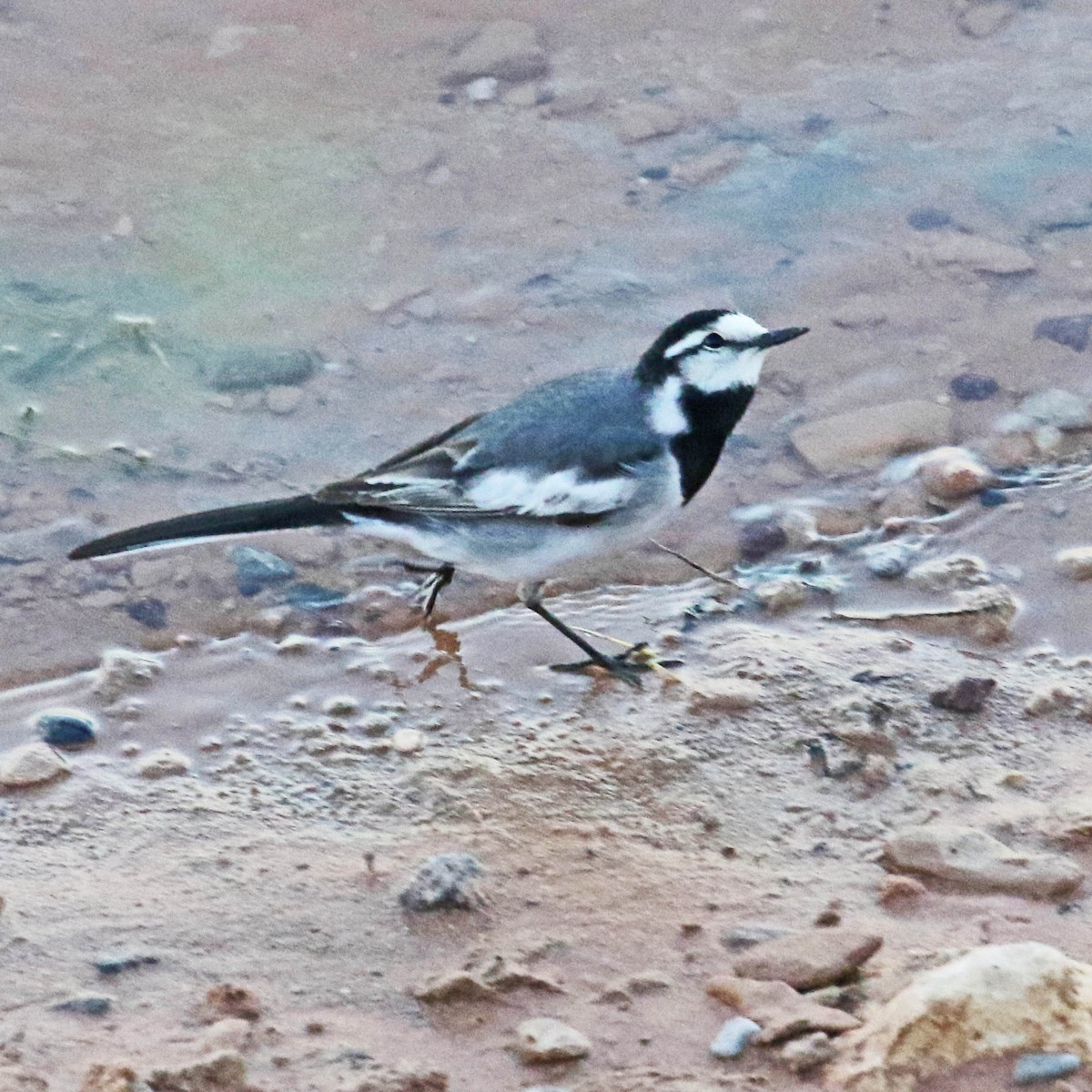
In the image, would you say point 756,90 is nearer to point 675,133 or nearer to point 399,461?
point 675,133

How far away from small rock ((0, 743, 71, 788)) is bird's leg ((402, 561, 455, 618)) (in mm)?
1372

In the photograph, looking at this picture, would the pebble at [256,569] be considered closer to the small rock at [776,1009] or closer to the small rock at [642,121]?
the small rock at [776,1009]

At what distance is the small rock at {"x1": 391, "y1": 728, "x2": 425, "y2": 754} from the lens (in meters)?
4.50

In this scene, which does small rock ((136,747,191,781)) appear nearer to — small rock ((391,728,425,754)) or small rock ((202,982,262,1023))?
small rock ((391,728,425,754))

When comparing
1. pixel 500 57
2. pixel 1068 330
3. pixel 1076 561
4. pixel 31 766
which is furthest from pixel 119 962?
pixel 500 57

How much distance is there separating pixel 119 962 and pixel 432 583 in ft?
7.37

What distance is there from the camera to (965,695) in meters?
4.48

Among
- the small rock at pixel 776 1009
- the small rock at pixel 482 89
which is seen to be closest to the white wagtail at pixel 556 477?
the small rock at pixel 776 1009

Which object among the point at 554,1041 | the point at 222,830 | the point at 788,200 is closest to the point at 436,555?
the point at 222,830

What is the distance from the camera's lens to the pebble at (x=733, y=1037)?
9.73ft

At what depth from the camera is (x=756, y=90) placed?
8.34 meters

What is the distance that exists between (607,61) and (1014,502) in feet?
12.9

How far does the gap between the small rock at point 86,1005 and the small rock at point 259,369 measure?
3.60 m

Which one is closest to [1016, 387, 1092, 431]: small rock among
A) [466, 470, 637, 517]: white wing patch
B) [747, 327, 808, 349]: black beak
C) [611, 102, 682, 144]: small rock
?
[747, 327, 808, 349]: black beak
